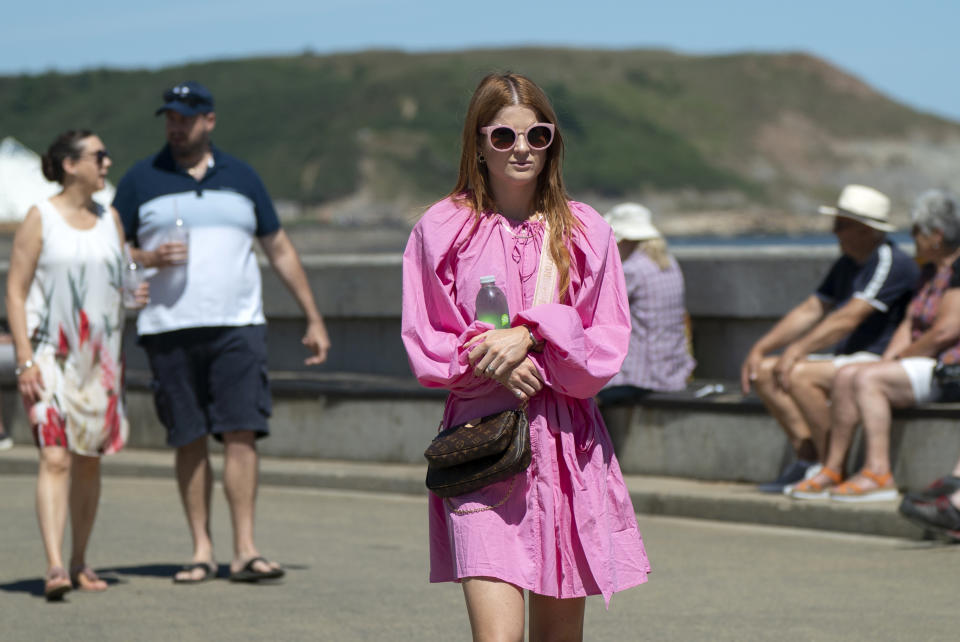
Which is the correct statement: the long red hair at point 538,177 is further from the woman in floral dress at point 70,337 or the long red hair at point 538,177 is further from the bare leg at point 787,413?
the bare leg at point 787,413

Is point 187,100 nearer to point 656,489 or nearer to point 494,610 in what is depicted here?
point 656,489

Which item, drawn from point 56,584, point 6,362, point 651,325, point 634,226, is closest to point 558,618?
point 56,584

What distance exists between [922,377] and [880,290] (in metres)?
0.68

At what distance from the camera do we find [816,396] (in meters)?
8.86

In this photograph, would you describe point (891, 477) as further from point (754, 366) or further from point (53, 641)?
point (53, 641)

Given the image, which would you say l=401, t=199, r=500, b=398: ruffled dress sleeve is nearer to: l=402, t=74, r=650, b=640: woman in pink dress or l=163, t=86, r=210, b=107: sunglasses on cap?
l=402, t=74, r=650, b=640: woman in pink dress

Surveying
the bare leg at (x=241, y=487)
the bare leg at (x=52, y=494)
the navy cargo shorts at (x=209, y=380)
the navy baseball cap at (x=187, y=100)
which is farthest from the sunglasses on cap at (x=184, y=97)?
the bare leg at (x=52, y=494)

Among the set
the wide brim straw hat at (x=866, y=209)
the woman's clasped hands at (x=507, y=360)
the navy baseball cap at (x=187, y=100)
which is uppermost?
the navy baseball cap at (x=187, y=100)

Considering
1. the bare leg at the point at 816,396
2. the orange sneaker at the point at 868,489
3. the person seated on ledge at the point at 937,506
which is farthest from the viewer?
the bare leg at the point at 816,396

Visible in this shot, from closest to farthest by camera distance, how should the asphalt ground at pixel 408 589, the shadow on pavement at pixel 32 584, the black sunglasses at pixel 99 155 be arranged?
the asphalt ground at pixel 408 589
the shadow on pavement at pixel 32 584
the black sunglasses at pixel 99 155

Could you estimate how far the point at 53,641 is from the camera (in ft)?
20.0

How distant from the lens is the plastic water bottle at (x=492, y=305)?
14.1 feet

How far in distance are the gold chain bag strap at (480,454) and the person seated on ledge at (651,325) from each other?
5.50 m

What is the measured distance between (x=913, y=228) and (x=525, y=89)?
183 inches
